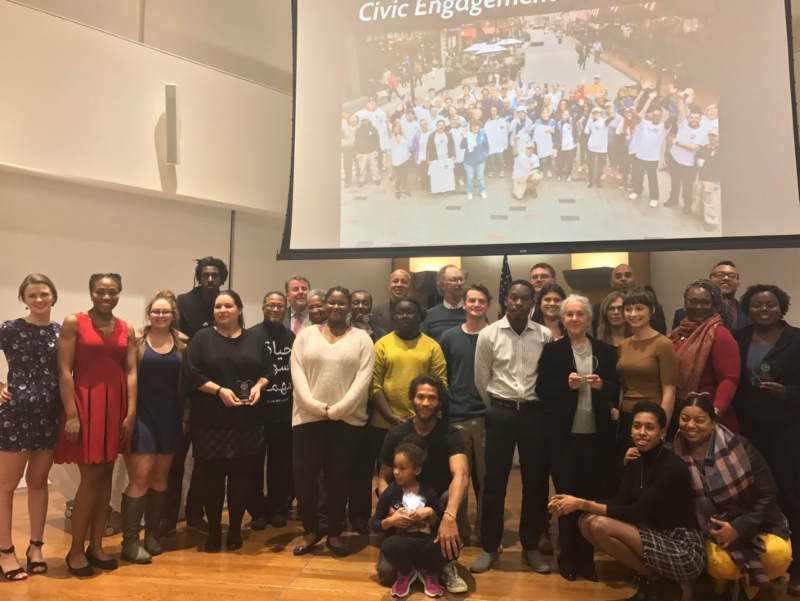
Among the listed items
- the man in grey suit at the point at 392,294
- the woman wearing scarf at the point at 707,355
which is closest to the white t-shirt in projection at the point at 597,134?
the man in grey suit at the point at 392,294

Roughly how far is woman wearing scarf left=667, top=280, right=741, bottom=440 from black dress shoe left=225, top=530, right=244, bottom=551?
2.43m

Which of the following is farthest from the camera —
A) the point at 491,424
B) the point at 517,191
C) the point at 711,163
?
the point at 517,191

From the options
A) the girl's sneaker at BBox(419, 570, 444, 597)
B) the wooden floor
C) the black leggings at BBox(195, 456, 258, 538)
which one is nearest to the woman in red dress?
the wooden floor

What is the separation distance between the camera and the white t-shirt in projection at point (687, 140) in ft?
16.1

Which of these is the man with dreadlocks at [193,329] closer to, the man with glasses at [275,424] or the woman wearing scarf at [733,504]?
the man with glasses at [275,424]

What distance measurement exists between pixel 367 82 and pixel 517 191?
5.82 feet

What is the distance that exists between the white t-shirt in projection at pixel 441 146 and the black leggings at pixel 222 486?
3184 mm

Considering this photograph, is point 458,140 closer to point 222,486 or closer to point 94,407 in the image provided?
point 222,486

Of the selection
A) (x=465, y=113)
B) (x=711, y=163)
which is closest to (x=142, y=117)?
(x=465, y=113)

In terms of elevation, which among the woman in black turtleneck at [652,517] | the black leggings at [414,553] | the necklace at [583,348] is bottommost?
the black leggings at [414,553]

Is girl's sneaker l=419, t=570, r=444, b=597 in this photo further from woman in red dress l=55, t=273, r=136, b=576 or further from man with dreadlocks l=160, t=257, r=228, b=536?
woman in red dress l=55, t=273, r=136, b=576

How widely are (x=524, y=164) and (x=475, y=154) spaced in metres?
0.44

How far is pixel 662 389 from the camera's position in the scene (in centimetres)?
301

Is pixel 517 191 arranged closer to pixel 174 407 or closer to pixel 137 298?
pixel 174 407
